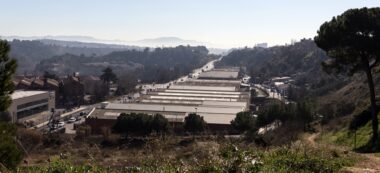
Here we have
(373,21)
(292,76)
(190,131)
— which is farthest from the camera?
(292,76)

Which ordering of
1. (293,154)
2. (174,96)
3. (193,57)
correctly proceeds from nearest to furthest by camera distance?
(293,154), (174,96), (193,57)

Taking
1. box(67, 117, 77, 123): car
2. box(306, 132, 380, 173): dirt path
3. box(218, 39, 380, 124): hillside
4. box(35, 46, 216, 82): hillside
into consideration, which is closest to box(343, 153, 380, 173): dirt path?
box(306, 132, 380, 173): dirt path

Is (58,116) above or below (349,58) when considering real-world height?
below

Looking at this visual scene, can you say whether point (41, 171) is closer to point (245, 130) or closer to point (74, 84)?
point (245, 130)

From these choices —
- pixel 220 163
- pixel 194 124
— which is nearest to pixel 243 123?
pixel 194 124

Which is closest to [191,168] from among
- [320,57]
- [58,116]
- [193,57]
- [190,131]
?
[190,131]

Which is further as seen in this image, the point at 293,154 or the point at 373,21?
the point at 373,21

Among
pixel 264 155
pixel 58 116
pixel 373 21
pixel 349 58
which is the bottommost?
pixel 58 116
